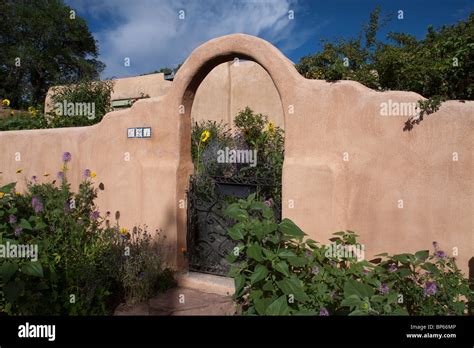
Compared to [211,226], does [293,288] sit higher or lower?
lower

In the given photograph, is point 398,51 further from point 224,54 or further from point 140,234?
point 140,234

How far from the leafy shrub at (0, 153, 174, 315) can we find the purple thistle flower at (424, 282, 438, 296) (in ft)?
9.65

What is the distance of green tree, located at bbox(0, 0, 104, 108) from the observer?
2016 cm

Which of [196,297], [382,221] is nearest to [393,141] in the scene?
[382,221]

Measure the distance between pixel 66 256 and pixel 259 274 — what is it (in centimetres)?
254

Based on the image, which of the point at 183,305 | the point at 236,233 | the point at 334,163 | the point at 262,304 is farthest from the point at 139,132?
the point at 262,304

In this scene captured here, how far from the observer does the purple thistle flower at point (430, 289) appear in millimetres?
2605

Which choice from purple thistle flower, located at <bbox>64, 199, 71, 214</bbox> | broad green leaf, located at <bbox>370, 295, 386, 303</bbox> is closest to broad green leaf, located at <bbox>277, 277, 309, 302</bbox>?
broad green leaf, located at <bbox>370, 295, 386, 303</bbox>

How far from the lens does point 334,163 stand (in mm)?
3506

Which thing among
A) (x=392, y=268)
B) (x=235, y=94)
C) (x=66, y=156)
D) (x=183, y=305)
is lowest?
(x=183, y=305)

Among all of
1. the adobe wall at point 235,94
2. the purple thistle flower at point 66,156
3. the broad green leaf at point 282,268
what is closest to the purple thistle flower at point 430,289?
the broad green leaf at point 282,268

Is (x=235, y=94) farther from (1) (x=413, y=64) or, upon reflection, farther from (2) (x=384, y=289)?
(2) (x=384, y=289)

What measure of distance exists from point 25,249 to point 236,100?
513 cm

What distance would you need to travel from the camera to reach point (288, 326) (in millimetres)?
2545
